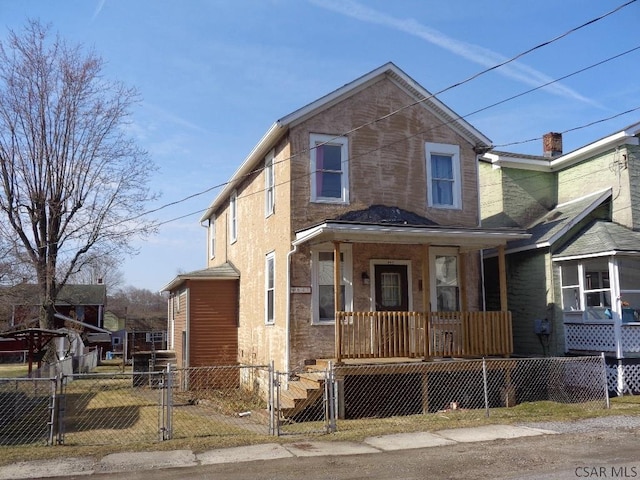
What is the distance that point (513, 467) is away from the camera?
26.0ft

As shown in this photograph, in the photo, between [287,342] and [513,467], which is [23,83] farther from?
[513,467]

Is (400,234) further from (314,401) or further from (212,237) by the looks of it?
(212,237)

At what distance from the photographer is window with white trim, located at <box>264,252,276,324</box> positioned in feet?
53.0

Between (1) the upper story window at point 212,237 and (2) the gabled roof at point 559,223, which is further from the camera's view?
(1) the upper story window at point 212,237

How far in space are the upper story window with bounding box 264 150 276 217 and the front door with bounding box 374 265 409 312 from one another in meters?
3.49

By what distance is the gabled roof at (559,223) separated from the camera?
16828 millimetres

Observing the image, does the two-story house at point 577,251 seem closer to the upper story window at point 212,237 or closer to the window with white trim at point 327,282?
the window with white trim at point 327,282

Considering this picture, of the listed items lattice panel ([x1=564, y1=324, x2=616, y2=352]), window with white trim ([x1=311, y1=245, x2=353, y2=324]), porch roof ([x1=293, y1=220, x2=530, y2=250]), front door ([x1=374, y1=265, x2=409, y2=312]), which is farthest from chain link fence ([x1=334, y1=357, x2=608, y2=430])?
porch roof ([x1=293, y1=220, x2=530, y2=250])

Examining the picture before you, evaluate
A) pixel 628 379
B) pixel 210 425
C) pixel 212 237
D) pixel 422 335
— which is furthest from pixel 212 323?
pixel 628 379

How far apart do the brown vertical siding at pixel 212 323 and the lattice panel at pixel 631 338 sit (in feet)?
37.3

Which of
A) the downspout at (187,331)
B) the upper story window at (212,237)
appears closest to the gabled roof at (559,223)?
the downspout at (187,331)

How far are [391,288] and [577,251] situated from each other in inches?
208

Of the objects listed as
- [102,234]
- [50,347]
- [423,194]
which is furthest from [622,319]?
[50,347]

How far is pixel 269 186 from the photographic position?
658 inches
